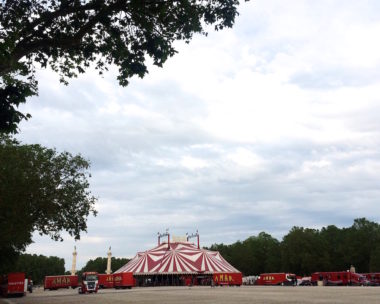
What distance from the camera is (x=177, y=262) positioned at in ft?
252

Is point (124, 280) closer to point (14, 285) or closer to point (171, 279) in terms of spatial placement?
point (171, 279)

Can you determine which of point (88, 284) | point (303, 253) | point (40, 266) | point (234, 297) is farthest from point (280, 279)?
point (40, 266)

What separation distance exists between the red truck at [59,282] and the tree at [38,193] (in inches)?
1891

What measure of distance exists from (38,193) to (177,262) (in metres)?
48.9

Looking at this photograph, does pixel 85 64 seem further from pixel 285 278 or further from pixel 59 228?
pixel 285 278

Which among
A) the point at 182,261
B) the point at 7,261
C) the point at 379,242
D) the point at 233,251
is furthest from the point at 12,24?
the point at 233,251

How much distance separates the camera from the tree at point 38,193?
29.7 metres

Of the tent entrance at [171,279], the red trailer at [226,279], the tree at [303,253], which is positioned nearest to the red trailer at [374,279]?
the red trailer at [226,279]

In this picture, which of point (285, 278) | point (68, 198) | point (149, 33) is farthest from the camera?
point (285, 278)

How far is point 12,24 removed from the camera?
529 inches

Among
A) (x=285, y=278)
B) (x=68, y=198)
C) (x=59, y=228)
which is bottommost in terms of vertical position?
(x=285, y=278)

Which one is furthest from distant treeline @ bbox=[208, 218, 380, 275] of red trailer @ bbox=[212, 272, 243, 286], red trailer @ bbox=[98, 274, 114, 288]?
red trailer @ bbox=[98, 274, 114, 288]

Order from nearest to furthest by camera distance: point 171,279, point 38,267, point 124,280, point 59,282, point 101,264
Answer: point 124,280 < point 59,282 < point 171,279 < point 38,267 < point 101,264

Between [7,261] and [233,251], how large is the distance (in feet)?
264
